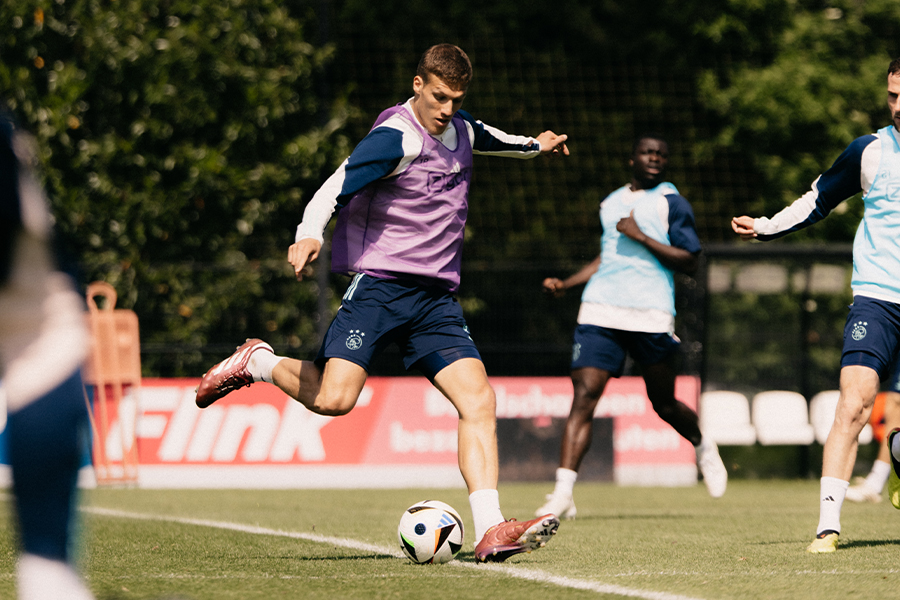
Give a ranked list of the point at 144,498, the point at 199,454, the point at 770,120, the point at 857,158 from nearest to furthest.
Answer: the point at 857,158 → the point at 144,498 → the point at 199,454 → the point at 770,120

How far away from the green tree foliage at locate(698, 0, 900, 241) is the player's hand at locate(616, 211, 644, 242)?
12318mm

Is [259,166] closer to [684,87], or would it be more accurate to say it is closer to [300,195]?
[300,195]

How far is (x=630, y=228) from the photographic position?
7.54 m

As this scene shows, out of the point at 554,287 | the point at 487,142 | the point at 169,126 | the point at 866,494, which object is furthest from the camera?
the point at 169,126

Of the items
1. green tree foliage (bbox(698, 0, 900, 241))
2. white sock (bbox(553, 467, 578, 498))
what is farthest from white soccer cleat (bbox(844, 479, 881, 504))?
green tree foliage (bbox(698, 0, 900, 241))

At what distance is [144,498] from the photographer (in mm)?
9875

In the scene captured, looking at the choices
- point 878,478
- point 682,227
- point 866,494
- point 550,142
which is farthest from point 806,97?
point 550,142

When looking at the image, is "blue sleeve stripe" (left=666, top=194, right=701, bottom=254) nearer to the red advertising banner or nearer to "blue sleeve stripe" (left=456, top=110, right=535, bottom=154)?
"blue sleeve stripe" (left=456, top=110, right=535, bottom=154)

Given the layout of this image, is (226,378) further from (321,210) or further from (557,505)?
(557,505)

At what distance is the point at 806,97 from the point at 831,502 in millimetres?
15184

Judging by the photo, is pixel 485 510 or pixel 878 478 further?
pixel 878 478

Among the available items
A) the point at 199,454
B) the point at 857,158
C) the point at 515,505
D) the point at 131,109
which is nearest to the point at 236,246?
the point at 131,109

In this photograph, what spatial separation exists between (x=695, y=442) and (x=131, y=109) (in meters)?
10.0

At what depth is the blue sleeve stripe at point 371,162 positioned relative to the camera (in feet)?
16.9
